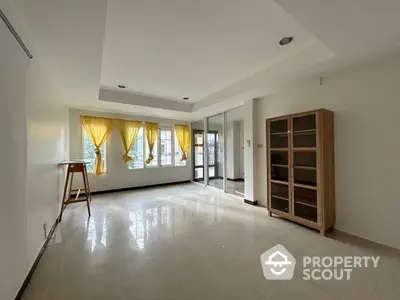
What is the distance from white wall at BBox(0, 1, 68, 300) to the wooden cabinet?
11.3 ft

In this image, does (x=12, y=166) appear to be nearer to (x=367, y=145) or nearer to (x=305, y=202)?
(x=305, y=202)

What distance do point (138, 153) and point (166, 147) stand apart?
3.39 ft

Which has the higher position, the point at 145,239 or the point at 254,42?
the point at 254,42

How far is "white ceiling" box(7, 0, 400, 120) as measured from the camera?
172cm

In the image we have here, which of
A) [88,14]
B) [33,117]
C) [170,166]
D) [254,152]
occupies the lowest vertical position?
[170,166]

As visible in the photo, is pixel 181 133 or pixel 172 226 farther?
pixel 181 133

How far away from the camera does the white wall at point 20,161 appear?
1.52 m

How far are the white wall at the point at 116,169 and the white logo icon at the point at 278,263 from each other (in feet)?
15.8

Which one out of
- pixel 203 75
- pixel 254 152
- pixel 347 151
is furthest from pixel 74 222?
pixel 347 151

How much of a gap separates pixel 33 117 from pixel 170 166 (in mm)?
5111

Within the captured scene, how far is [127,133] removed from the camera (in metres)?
6.14

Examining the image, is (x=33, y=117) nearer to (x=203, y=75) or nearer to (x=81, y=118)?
(x=203, y=75)

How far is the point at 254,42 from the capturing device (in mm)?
2547

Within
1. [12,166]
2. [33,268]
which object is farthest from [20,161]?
[33,268]
